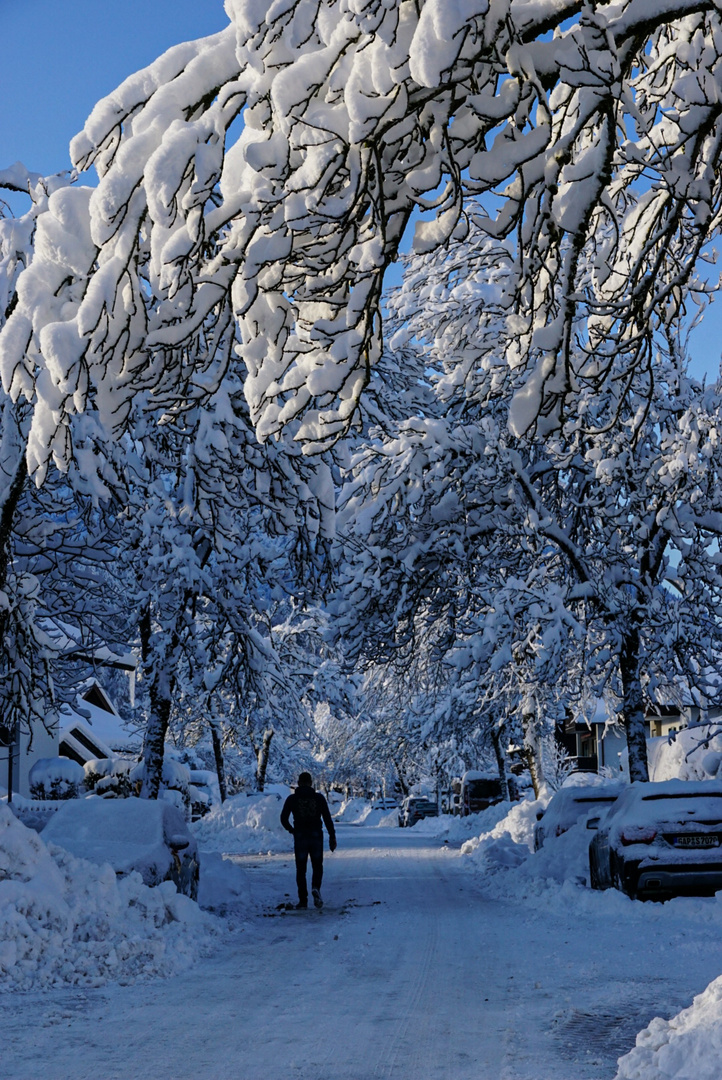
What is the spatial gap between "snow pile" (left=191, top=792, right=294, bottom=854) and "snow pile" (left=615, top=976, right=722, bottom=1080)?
81.2 feet

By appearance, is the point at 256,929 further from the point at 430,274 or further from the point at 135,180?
the point at 430,274

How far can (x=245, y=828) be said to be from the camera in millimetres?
34469

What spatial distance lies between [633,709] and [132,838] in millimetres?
9347

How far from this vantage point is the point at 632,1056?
15.0ft

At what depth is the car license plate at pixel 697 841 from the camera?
11.0 m

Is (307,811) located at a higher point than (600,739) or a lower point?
lower

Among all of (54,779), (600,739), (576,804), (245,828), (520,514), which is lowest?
(245,828)

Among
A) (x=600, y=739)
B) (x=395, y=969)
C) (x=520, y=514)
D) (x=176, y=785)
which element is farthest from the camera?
(x=600, y=739)

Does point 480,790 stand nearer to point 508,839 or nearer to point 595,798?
point 508,839

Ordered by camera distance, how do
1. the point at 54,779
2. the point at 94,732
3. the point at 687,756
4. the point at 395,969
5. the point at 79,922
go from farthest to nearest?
the point at 94,732 < the point at 54,779 < the point at 687,756 < the point at 79,922 < the point at 395,969

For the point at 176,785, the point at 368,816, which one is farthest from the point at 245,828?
the point at 368,816

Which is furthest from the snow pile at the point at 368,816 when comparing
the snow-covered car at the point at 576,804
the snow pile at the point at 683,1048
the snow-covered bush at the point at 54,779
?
the snow pile at the point at 683,1048

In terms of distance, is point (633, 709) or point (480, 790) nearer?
point (633, 709)

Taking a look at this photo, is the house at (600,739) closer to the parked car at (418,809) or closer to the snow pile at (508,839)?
the parked car at (418,809)
